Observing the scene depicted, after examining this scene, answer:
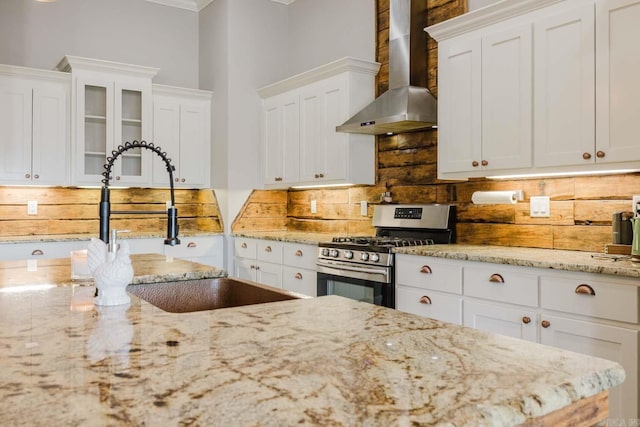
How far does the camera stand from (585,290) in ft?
7.52

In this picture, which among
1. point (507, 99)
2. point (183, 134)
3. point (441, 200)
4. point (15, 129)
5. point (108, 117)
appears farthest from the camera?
point (183, 134)

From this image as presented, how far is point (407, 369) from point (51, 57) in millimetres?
4943

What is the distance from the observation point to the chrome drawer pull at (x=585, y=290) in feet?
7.46

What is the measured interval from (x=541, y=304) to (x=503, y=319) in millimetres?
233

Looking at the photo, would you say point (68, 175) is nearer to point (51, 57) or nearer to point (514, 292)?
point (51, 57)

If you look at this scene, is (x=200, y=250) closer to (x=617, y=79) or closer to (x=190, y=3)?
(x=190, y=3)

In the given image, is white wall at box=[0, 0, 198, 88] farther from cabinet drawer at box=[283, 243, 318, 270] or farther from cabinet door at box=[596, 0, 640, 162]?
cabinet door at box=[596, 0, 640, 162]

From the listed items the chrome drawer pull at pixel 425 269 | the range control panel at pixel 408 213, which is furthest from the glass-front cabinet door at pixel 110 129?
the chrome drawer pull at pixel 425 269

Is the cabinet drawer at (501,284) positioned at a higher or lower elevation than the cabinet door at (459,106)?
lower

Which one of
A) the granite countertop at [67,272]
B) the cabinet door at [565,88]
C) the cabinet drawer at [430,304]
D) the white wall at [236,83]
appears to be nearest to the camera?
the granite countertop at [67,272]

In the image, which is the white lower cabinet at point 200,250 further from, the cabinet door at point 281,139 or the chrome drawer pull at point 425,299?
the chrome drawer pull at point 425,299

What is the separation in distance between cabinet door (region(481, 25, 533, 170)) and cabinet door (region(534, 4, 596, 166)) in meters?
0.06

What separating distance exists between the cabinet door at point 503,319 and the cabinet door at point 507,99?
82 cm

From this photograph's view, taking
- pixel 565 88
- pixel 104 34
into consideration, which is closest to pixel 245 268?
pixel 104 34
